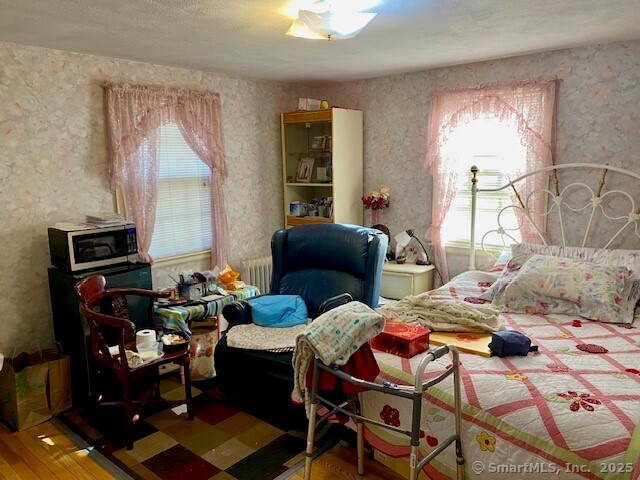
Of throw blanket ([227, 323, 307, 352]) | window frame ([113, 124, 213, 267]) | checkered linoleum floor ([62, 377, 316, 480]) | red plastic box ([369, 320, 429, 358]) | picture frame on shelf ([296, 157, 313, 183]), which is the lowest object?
checkered linoleum floor ([62, 377, 316, 480])

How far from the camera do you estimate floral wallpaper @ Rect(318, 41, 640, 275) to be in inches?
132

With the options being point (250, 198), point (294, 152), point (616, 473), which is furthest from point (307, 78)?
point (616, 473)

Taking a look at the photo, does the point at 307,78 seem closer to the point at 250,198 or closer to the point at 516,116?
the point at 250,198

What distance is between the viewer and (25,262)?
127 inches

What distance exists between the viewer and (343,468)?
2.49 m

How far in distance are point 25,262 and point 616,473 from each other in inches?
134

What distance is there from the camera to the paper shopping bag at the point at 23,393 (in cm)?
295

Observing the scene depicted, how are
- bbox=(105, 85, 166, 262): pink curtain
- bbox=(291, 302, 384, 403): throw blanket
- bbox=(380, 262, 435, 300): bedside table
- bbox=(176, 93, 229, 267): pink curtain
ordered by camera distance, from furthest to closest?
bbox=(380, 262, 435, 300): bedside table
bbox=(176, 93, 229, 267): pink curtain
bbox=(105, 85, 166, 262): pink curtain
bbox=(291, 302, 384, 403): throw blanket

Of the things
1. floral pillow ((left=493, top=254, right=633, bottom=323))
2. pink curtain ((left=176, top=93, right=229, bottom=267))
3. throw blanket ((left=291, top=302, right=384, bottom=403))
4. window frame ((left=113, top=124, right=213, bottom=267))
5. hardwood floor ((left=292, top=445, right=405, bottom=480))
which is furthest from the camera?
pink curtain ((left=176, top=93, right=229, bottom=267))

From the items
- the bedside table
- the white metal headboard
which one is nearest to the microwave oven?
the bedside table

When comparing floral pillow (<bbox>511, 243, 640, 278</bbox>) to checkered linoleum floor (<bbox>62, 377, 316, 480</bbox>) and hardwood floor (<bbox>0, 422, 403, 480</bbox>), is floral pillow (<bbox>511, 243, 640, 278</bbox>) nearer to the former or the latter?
hardwood floor (<bbox>0, 422, 403, 480</bbox>)

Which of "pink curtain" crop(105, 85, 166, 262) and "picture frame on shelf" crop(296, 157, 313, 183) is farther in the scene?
"picture frame on shelf" crop(296, 157, 313, 183)

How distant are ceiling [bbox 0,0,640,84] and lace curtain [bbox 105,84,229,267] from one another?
0.27 meters

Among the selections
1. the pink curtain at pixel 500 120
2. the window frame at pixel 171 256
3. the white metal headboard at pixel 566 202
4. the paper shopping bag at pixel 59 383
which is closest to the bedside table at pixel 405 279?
the pink curtain at pixel 500 120
